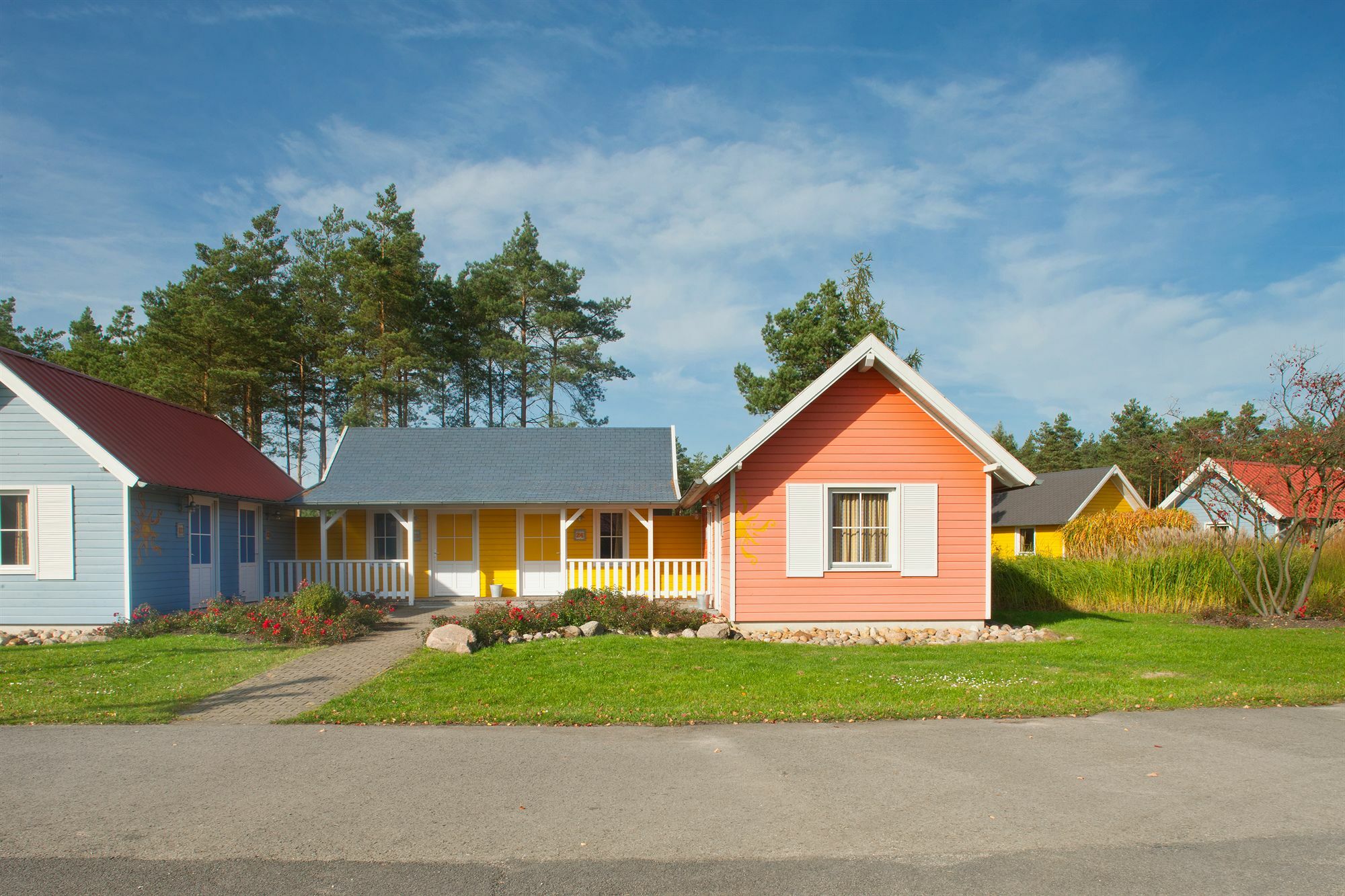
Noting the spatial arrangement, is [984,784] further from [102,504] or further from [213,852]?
[102,504]

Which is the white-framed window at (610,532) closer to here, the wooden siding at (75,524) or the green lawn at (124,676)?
the green lawn at (124,676)

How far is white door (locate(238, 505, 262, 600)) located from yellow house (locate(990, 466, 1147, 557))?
24.2 m

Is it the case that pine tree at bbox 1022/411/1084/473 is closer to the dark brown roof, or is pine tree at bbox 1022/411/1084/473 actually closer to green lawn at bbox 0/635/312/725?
the dark brown roof

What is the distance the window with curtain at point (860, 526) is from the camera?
15227 mm

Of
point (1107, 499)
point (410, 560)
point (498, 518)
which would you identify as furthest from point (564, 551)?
point (1107, 499)

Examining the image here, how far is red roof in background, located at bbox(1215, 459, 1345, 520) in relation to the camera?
60.1 feet

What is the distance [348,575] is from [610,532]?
604 cm

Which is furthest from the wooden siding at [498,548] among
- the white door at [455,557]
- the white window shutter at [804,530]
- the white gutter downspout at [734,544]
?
the white window shutter at [804,530]

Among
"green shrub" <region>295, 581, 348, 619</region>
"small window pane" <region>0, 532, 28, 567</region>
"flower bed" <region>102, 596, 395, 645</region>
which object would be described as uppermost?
"small window pane" <region>0, 532, 28, 567</region>

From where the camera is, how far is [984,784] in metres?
6.41

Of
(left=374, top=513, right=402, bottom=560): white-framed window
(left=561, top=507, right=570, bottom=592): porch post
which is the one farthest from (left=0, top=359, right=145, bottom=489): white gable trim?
(left=561, top=507, right=570, bottom=592): porch post

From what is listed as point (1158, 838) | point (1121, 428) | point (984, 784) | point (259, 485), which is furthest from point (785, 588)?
point (1121, 428)

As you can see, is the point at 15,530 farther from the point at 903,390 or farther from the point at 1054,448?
the point at 1054,448

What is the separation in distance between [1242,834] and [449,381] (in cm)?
3583
